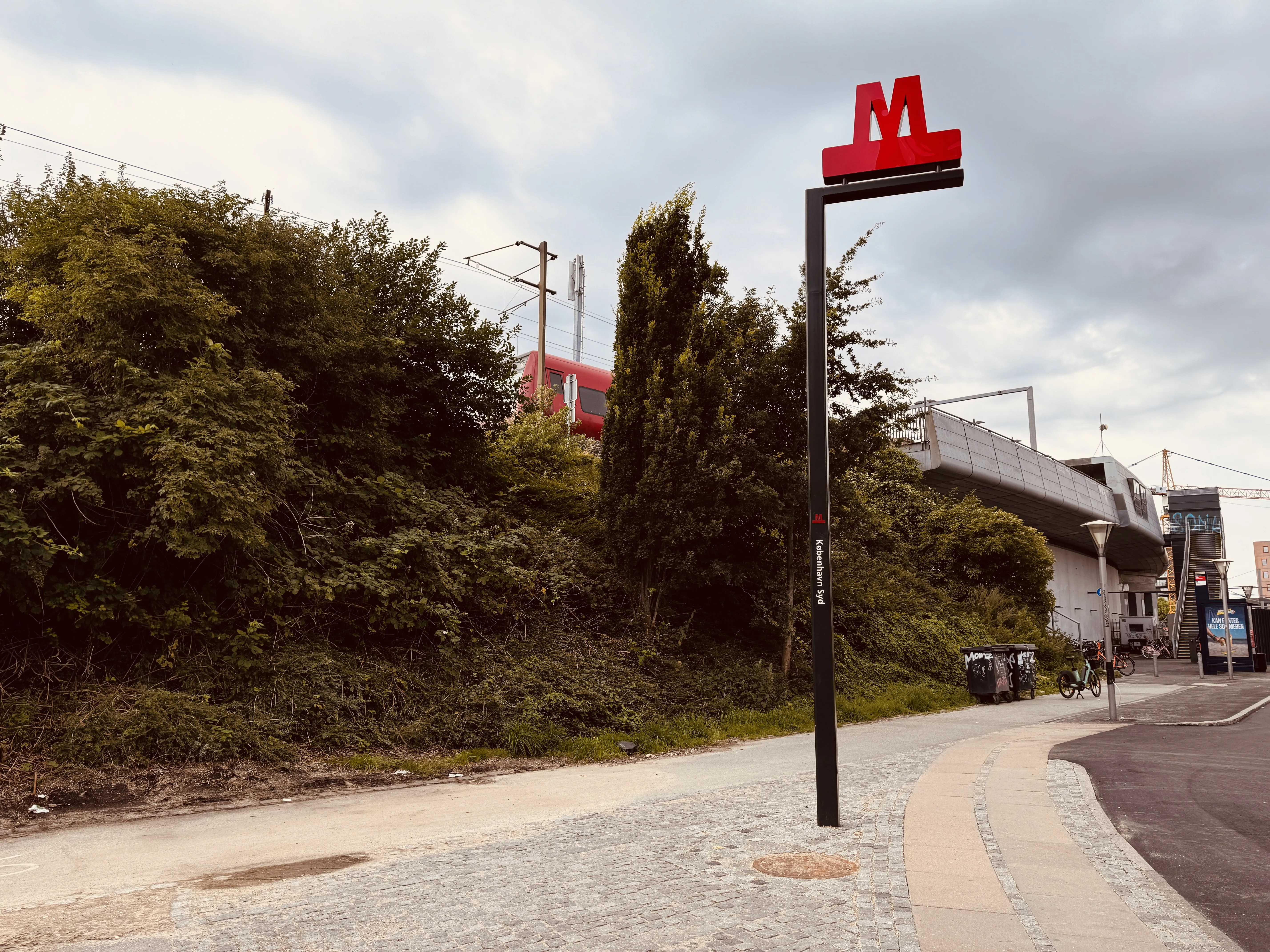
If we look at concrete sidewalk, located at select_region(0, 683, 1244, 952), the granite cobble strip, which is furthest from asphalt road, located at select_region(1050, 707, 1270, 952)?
the granite cobble strip

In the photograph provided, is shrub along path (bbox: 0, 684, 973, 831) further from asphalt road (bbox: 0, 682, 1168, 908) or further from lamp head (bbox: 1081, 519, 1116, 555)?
lamp head (bbox: 1081, 519, 1116, 555)

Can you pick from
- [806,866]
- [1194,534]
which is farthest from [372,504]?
[1194,534]

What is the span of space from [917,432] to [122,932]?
29869 millimetres

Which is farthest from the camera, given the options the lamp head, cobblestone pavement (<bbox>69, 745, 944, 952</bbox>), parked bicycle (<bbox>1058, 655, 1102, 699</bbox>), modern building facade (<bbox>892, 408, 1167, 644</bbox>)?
modern building facade (<bbox>892, 408, 1167, 644</bbox>)

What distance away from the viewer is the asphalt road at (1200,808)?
5.20 metres

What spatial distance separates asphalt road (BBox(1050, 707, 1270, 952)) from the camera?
5195 mm

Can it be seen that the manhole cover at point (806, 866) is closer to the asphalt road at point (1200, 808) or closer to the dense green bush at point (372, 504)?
the asphalt road at point (1200, 808)

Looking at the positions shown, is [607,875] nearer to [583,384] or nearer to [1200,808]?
[1200,808]

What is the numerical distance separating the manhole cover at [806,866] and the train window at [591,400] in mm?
19895

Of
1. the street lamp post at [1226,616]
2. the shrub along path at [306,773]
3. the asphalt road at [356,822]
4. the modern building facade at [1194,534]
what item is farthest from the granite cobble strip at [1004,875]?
the modern building facade at [1194,534]

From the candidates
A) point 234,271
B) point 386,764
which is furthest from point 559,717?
point 234,271

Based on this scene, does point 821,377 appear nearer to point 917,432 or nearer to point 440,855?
point 440,855

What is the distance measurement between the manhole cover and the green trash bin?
51.5ft

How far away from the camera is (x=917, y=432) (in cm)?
3108
